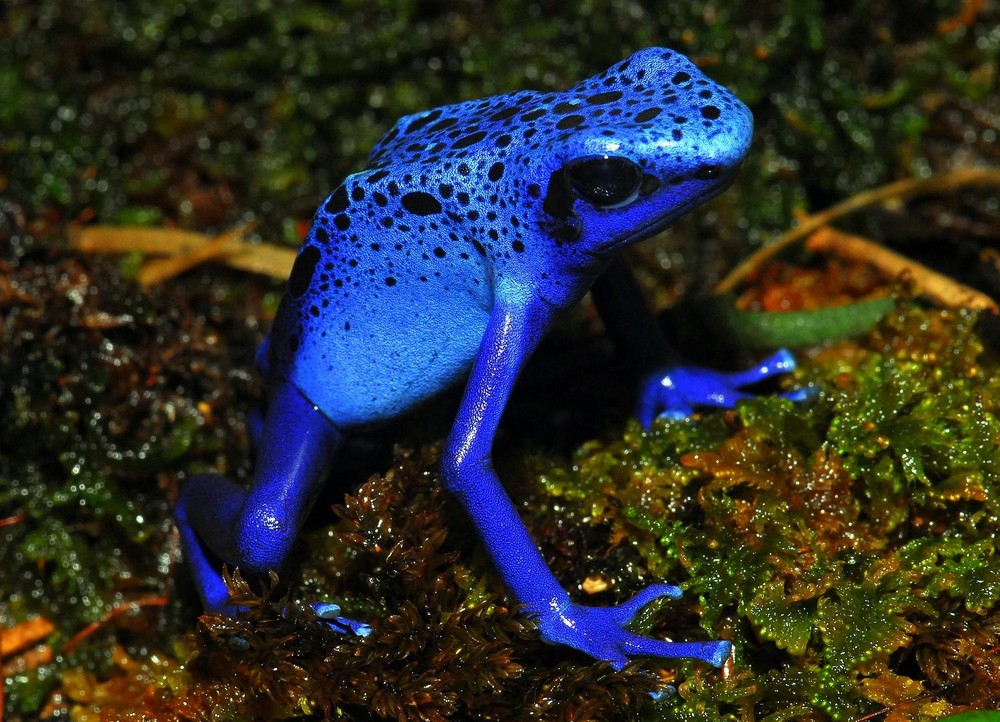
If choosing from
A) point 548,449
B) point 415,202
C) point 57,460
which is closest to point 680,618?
point 548,449

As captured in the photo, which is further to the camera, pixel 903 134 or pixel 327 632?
pixel 903 134

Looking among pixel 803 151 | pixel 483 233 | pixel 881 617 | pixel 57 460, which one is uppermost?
pixel 483 233

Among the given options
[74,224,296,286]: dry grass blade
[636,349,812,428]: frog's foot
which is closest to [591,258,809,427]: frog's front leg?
[636,349,812,428]: frog's foot

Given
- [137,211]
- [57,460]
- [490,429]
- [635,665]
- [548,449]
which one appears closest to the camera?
[635,665]

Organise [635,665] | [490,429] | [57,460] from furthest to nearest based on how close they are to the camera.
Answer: [57,460] → [490,429] → [635,665]

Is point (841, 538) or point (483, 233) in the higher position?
point (483, 233)

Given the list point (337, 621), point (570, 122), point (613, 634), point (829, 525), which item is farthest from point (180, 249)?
point (829, 525)

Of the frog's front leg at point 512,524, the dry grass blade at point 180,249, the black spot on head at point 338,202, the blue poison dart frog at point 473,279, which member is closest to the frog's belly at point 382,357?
the blue poison dart frog at point 473,279

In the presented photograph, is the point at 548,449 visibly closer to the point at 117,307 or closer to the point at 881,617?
the point at 881,617
